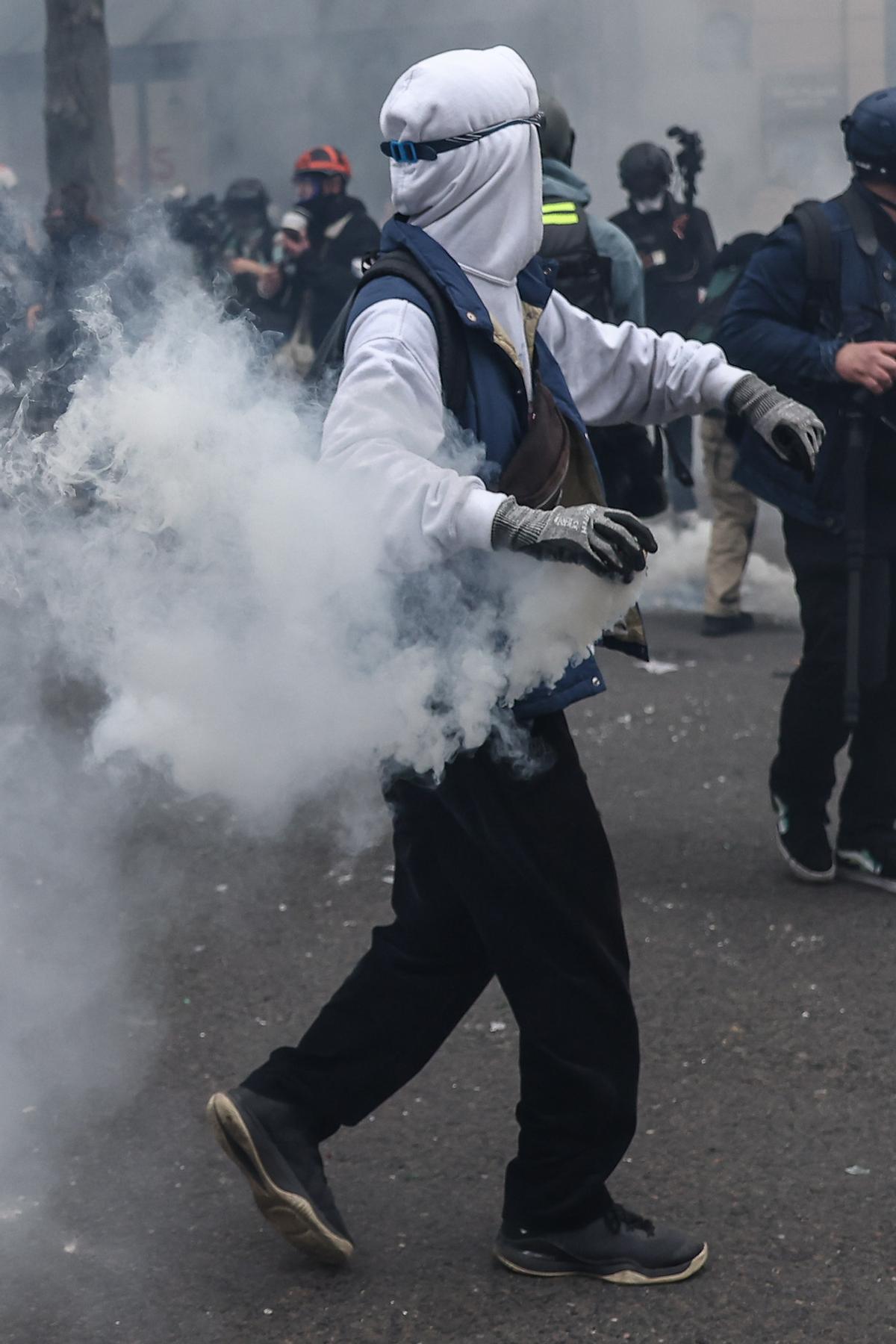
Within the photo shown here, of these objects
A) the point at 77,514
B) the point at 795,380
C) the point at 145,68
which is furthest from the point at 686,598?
the point at 145,68

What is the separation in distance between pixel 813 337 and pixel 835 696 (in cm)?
81

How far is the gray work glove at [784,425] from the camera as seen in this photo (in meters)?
2.63

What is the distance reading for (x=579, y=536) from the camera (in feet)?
6.96

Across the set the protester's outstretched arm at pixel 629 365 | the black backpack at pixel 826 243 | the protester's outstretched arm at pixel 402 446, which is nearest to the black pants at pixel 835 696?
the black backpack at pixel 826 243

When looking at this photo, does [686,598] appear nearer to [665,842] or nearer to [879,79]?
[665,842]

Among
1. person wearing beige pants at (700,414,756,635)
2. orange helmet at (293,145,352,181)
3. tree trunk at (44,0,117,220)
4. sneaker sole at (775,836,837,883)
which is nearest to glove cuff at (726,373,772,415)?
sneaker sole at (775,836,837,883)

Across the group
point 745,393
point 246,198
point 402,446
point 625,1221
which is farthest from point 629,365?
point 246,198

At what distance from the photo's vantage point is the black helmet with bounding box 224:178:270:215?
10711 millimetres

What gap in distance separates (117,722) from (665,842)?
241cm

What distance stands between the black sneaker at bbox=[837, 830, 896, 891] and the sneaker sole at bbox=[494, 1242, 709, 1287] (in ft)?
5.80

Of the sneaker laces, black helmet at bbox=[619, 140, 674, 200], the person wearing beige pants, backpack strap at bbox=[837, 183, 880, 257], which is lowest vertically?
the person wearing beige pants

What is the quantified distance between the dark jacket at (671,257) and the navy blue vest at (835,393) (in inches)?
166

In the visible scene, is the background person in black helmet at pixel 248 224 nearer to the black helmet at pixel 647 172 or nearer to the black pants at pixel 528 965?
the black helmet at pixel 647 172

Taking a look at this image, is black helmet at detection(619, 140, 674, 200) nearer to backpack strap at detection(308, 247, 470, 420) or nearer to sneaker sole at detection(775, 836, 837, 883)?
sneaker sole at detection(775, 836, 837, 883)
